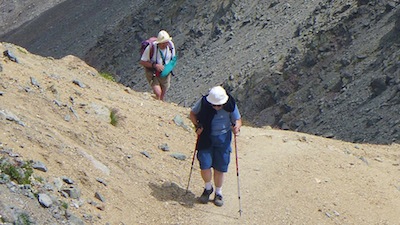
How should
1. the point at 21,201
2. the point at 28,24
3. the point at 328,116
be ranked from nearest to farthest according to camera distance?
the point at 21,201, the point at 328,116, the point at 28,24

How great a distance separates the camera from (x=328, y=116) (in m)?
28.1

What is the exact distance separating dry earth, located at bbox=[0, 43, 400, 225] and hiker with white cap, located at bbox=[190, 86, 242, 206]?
37 centimetres

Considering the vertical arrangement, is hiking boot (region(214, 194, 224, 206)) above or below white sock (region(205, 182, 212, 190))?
below

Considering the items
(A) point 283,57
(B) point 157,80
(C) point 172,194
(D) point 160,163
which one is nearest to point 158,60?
(B) point 157,80

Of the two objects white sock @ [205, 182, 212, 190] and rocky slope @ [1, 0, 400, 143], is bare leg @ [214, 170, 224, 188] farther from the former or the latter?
rocky slope @ [1, 0, 400, 143]

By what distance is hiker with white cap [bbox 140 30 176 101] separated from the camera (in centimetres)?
1614

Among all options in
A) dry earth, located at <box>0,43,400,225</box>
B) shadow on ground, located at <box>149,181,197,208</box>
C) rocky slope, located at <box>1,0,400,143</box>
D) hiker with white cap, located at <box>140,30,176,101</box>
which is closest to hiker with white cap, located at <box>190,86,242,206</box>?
shadow on ground, located at <box>149,181,197,208</box>

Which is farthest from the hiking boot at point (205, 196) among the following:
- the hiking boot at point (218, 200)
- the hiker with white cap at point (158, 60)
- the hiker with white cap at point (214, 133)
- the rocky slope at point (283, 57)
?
the rocky slope at point (283, 57)

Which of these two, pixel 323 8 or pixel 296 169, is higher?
pixel 296 169

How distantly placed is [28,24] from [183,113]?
1748 inches

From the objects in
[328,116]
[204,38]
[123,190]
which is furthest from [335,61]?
[123,190]

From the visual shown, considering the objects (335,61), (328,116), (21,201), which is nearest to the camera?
(21,201)

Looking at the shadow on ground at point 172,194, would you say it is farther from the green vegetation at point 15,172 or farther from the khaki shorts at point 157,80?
the khaki shorts at point 157,80

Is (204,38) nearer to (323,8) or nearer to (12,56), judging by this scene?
(323,8)
